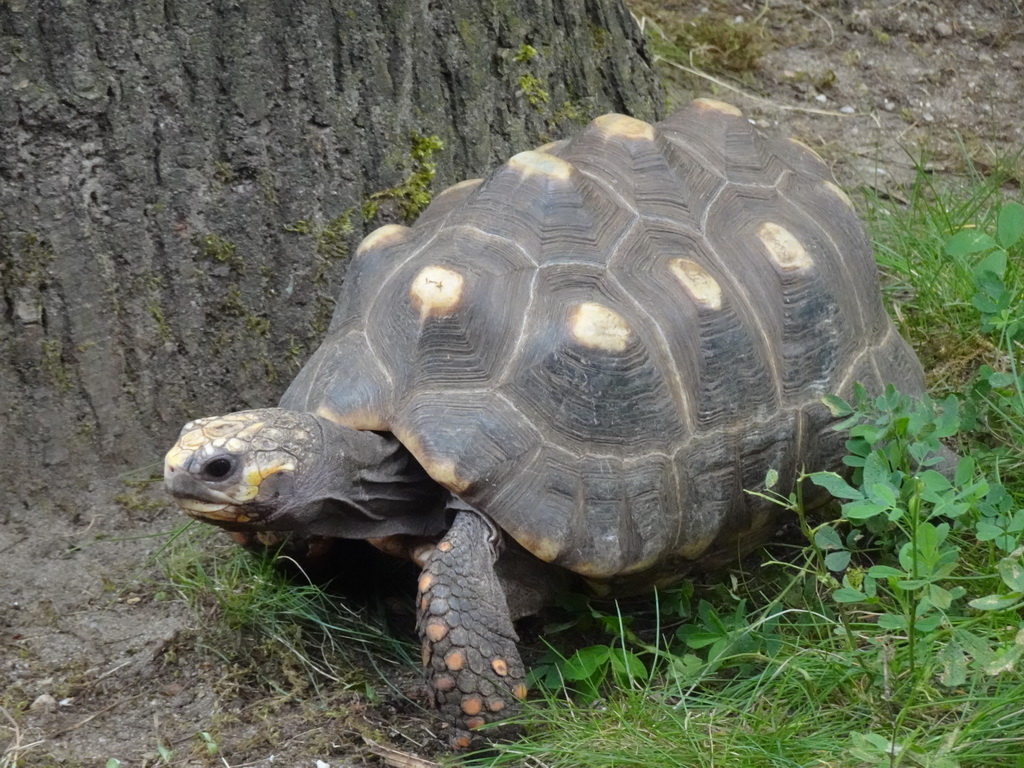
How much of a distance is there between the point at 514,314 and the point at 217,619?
98cm

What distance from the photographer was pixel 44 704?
244cm

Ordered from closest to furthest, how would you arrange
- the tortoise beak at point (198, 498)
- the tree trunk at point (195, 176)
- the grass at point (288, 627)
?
the tortoise beak at point (198, 498) < the grass at point (288, 627) < the tree trunk at point (195, 176)

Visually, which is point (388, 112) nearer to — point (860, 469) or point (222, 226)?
point (222, 226)

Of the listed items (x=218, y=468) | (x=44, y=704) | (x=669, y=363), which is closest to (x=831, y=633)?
(x=669, y=363)

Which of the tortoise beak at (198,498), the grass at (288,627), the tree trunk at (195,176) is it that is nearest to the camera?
the tortoise beak at (198,498)

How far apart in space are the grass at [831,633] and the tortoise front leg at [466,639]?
3.2 inches

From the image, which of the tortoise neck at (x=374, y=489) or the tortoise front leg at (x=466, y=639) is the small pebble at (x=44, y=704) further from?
the tortoise front leg at (x=466, y=639)

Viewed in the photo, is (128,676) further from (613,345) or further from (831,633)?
(831,633)

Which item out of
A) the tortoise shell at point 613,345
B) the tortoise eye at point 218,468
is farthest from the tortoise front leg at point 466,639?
the tortoise eye at point 218,468

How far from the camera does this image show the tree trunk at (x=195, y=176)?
2.70 metres

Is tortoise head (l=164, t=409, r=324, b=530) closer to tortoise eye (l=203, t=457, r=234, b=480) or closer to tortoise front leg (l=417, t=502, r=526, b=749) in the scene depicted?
tortoise eye (l=203, t=457, r=234, b=480)

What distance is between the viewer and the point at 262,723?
7.82 feet

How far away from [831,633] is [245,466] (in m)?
1.31

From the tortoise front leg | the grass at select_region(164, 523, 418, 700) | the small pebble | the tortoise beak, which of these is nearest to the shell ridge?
the tortoise front leg
